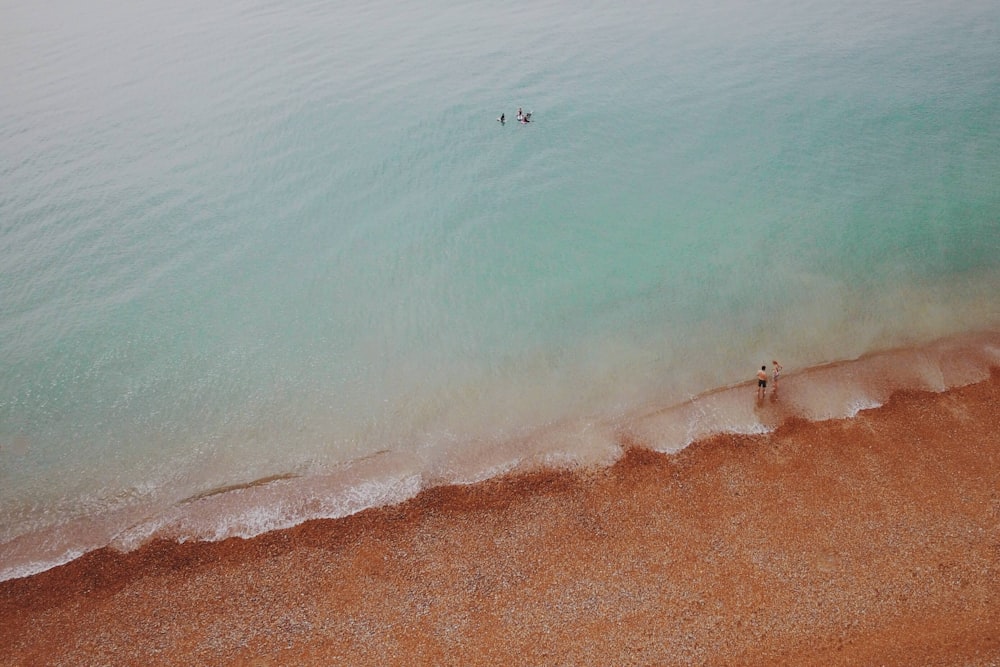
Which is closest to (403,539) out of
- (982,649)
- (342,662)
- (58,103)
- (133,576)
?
(342,662)

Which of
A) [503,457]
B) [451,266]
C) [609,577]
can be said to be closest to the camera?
[609,577]

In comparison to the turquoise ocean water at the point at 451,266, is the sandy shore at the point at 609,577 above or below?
below

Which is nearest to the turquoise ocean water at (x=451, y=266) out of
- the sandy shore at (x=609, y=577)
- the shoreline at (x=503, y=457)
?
the shoreline at (x=503, y=457)

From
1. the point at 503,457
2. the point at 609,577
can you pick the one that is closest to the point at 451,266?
the point at 503,457

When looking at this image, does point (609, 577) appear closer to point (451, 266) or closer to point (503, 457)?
point (503, 457)

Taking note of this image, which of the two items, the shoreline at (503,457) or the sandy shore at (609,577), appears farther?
the shoreline at (503,457)

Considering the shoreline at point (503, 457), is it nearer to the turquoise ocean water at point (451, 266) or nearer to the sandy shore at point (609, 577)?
the turquoise ocean water at point (451, 266)
